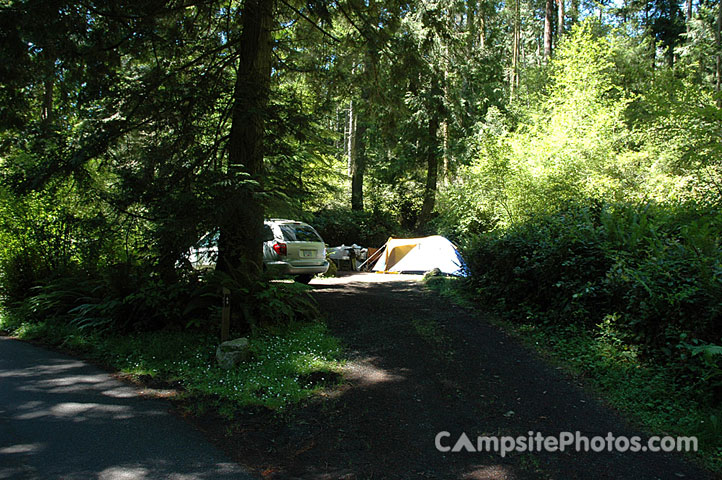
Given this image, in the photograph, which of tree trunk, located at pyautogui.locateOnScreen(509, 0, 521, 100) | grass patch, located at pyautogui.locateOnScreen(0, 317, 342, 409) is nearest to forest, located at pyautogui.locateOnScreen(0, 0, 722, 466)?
grass patch, located at pyautogui.locateOnScreen(0, 317, 342, 409)

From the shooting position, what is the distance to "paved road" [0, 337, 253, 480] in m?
3.47

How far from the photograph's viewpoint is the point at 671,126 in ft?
50.8

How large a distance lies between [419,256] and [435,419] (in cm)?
1239

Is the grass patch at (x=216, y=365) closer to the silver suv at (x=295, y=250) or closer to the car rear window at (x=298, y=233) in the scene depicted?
the silver suv at (x=295, y=250)

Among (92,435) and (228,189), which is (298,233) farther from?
(92,435)

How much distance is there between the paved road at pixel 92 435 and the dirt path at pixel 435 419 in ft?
1.56

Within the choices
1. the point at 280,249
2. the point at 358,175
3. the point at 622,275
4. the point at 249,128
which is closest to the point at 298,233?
the point at 280,249

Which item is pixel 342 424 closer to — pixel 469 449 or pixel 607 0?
pixel 469 449

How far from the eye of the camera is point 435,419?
171 inches

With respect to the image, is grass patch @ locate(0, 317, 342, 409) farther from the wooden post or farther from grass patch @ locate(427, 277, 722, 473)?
grass patch @ locate(427, 277, 722, 473)

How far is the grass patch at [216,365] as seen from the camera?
16.9ft

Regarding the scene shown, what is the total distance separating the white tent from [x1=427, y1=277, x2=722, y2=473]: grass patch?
848 cm

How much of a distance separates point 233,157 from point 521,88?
25.0 metres

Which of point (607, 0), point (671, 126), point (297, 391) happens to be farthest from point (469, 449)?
point (607, 0)
